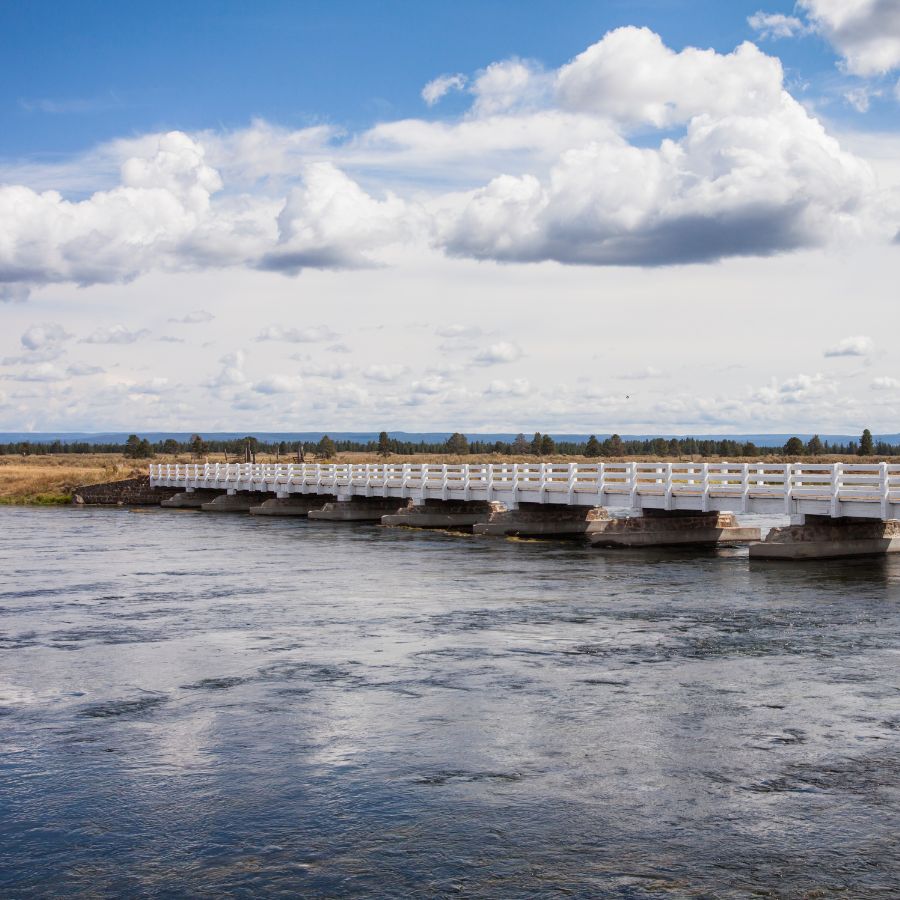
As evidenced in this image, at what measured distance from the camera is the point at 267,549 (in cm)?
3894

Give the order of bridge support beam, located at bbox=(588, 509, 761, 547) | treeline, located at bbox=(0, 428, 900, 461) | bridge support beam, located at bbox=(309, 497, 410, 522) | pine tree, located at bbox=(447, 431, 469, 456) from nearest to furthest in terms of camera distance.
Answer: bridge support beam, located at bbox=(588, 509, 761, 547), bridge support beam, located at bbox=(309, 497, 410, 522), treeline, located at bbox=(0, 428, 900, 461), pine tree, located at bbox=(447, 431, 469, 456)

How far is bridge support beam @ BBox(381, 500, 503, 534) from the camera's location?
46375 mm

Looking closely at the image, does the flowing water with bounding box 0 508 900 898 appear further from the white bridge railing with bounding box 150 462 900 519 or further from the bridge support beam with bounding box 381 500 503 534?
the bridge support beam with bounding box 381 500 503 534

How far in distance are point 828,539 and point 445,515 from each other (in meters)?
18.6

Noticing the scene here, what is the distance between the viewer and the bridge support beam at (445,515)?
152 feet

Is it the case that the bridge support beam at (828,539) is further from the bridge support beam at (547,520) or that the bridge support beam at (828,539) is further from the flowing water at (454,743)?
the bridge support beam at (547,520)

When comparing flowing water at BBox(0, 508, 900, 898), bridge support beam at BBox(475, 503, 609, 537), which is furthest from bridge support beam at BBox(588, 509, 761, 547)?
flowing water at BBox(0, 508, 900, 898)

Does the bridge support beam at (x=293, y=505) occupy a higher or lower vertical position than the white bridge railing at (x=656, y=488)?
lower

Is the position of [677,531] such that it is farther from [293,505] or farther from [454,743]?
[293,505]

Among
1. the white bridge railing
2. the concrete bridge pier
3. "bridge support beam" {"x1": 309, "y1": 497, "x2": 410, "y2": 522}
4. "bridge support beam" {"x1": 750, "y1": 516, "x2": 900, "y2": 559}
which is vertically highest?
the white bridge railing

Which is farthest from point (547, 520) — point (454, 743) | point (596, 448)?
point (596, 448)

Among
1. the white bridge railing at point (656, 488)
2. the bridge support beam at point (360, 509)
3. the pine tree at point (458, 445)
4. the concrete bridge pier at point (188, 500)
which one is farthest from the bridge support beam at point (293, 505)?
the pine tree at point (458, 445)

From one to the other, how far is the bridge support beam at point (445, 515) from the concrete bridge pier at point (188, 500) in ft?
76.0

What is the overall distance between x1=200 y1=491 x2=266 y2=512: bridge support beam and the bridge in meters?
2.01
